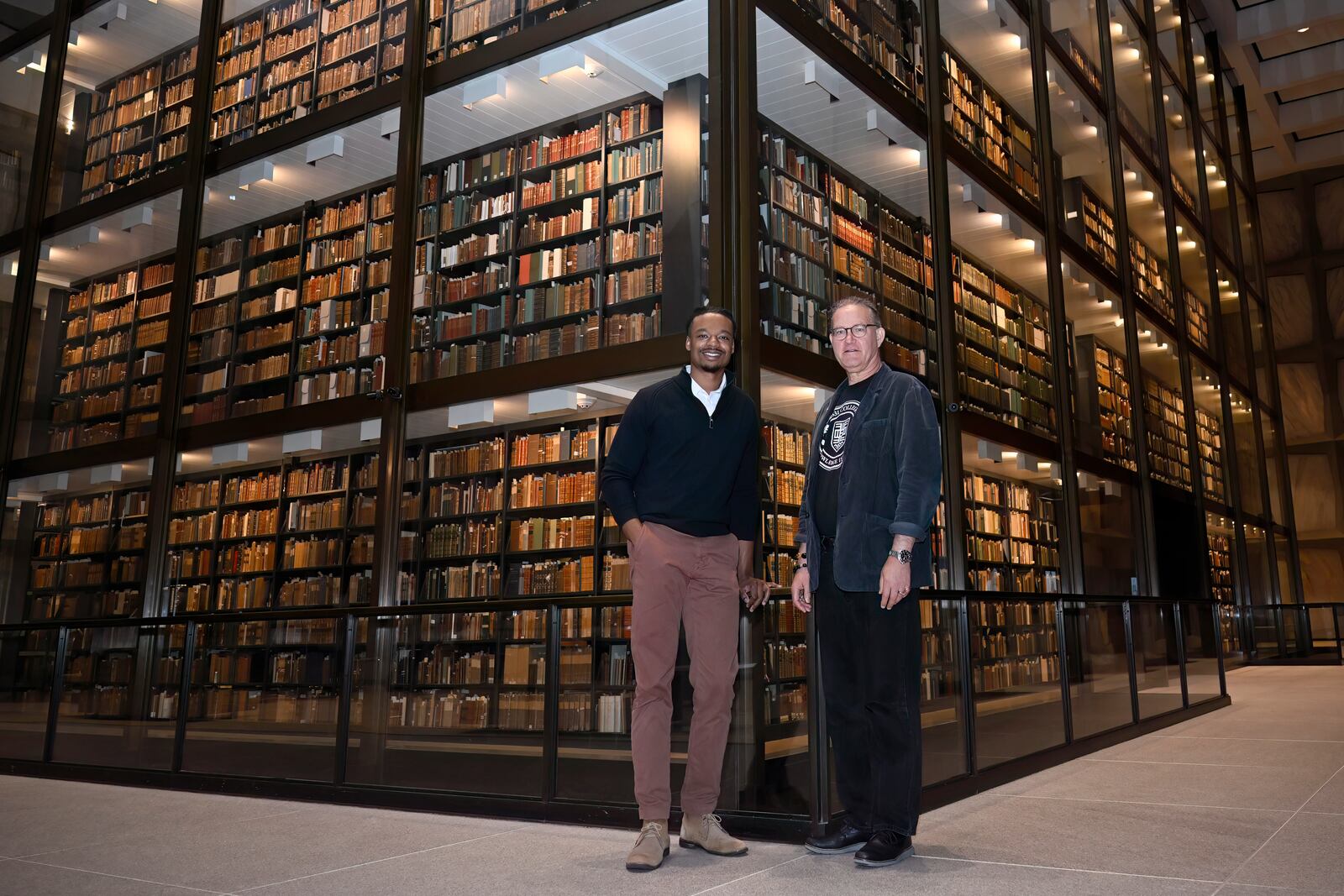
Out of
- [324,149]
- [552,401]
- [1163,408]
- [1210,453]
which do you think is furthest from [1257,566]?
[324,149]

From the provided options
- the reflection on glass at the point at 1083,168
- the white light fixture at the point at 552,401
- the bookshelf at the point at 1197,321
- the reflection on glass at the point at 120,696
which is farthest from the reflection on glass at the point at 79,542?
the bookshelf at the point at 1197,321

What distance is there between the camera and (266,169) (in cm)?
631

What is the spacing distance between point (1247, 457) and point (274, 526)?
43.7 feet

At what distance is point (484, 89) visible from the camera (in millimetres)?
5277

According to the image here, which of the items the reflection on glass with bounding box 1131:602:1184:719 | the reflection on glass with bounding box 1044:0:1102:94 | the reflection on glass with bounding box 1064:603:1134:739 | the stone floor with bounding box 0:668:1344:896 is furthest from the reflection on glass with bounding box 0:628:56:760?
the reflection on glass with bounding box 1044:0:1102:94

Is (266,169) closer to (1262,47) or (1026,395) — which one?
(1026,395)

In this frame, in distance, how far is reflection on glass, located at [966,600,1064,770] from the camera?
351cm

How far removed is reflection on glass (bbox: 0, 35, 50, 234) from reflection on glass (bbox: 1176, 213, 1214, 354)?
11719 millimetres

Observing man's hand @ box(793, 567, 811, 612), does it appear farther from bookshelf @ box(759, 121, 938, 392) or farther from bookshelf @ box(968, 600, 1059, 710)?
bookshelf @ box(759, 121, 938, 392)

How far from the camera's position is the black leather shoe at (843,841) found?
2.44 metres

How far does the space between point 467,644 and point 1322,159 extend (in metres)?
20.8

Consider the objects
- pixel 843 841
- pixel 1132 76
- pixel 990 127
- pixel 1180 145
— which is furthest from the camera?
pixel 1180 145

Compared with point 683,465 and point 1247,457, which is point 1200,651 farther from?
point 1247,457

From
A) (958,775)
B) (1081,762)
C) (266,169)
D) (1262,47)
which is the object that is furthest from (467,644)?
(1262,47)
